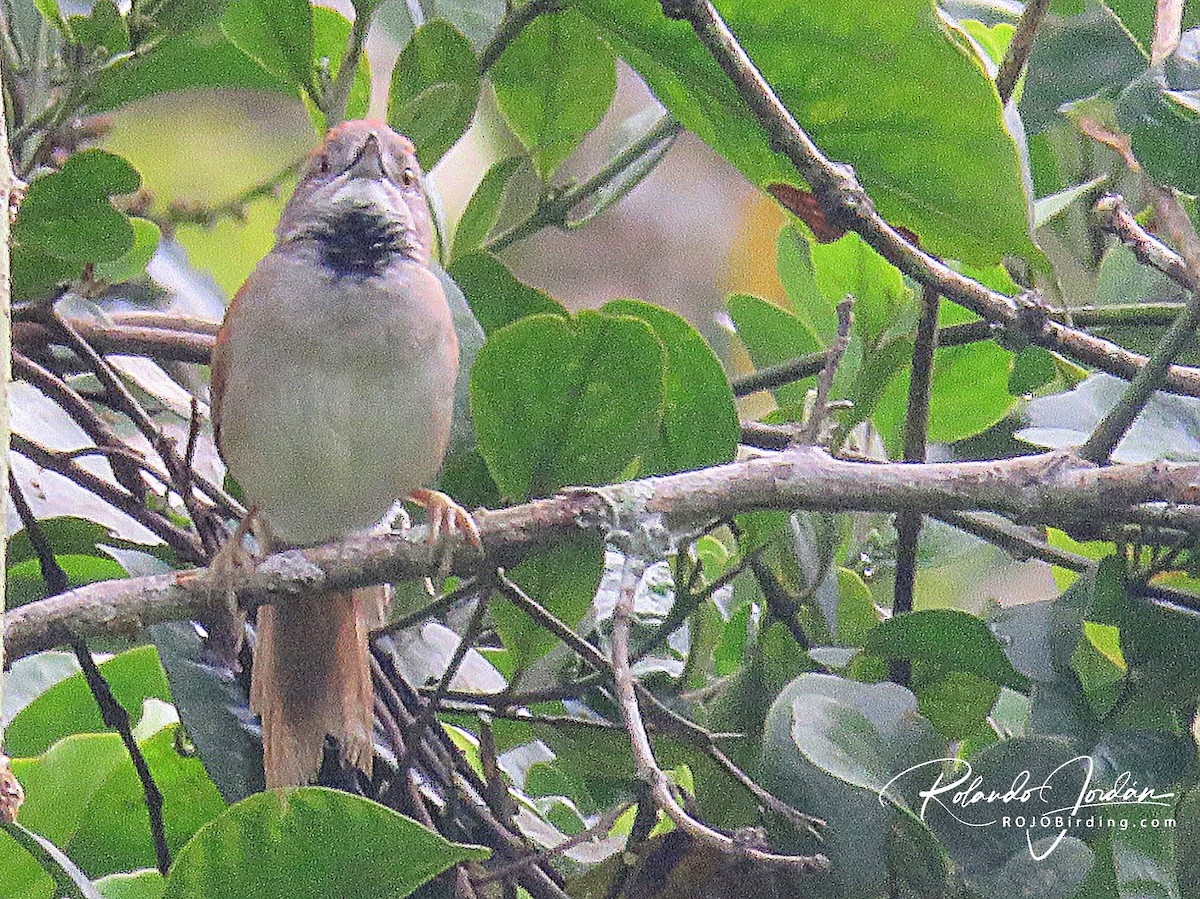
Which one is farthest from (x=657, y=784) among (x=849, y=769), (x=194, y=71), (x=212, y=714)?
(x=194, y=71)

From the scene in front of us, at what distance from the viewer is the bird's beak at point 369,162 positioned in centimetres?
149

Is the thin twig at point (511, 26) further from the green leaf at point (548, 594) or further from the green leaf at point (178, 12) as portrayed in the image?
the green leaf at point (548, 594)

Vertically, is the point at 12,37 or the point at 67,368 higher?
the point at 12,37

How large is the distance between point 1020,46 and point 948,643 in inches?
18.5

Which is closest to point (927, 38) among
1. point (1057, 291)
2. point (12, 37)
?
point (1057, 291)

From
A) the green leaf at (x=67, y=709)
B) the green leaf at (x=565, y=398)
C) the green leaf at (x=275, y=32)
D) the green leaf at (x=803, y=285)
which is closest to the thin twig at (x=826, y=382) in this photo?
the green leaf at (x=565, y=398)

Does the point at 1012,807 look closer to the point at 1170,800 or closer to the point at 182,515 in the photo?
the point at 1170,800

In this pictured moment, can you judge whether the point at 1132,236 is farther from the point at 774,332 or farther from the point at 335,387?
the point at 335,387

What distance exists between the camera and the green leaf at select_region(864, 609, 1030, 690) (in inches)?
41.9

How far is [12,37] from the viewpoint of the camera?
145cm

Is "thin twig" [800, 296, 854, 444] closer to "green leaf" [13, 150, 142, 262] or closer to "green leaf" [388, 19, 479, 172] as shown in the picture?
"green leaf" [388, 19, 479, 172]

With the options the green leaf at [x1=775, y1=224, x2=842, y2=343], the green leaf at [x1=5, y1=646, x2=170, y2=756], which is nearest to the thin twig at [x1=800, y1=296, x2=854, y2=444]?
the green leaf at [x1=775, y1=224, x2=842, y2=343]

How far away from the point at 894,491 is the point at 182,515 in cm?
83

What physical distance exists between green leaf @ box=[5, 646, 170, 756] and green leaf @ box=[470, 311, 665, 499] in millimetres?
428
